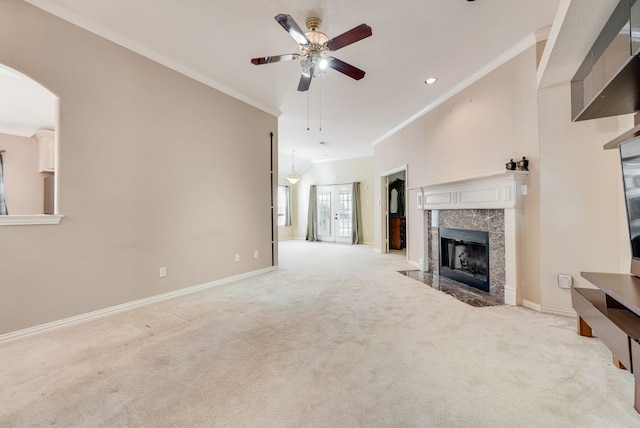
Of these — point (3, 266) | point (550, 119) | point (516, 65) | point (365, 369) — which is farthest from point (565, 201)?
point (3, 266)

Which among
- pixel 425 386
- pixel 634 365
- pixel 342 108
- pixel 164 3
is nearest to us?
pixel 634 365

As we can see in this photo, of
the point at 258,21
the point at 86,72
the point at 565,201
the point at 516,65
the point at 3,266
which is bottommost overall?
the point at 3,266

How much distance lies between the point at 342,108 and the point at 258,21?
2.47 m

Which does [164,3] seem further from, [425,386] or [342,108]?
[425,386]

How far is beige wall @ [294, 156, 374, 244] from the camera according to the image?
883 centimetres

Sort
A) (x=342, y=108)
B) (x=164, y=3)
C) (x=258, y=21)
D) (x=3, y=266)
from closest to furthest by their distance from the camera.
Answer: (x=3, y=266), (x=164, y=3), (x=258, y=21), (x=342, y=108)

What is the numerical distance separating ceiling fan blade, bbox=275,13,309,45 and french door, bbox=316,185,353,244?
7038 mm

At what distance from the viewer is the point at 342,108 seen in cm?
484

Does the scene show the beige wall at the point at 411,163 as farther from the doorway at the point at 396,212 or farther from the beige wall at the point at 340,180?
the beige wall at the point at 340,180

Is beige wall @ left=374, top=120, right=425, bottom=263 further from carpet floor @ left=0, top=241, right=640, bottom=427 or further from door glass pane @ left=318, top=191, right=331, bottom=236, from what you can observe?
door glass pane @ left=318, top=191, right=331, bottom=236

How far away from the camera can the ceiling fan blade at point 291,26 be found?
204 cm

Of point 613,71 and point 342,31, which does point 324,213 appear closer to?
point 342,31

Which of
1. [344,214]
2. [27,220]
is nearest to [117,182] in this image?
[27,220]

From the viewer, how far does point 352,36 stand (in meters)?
2.22
